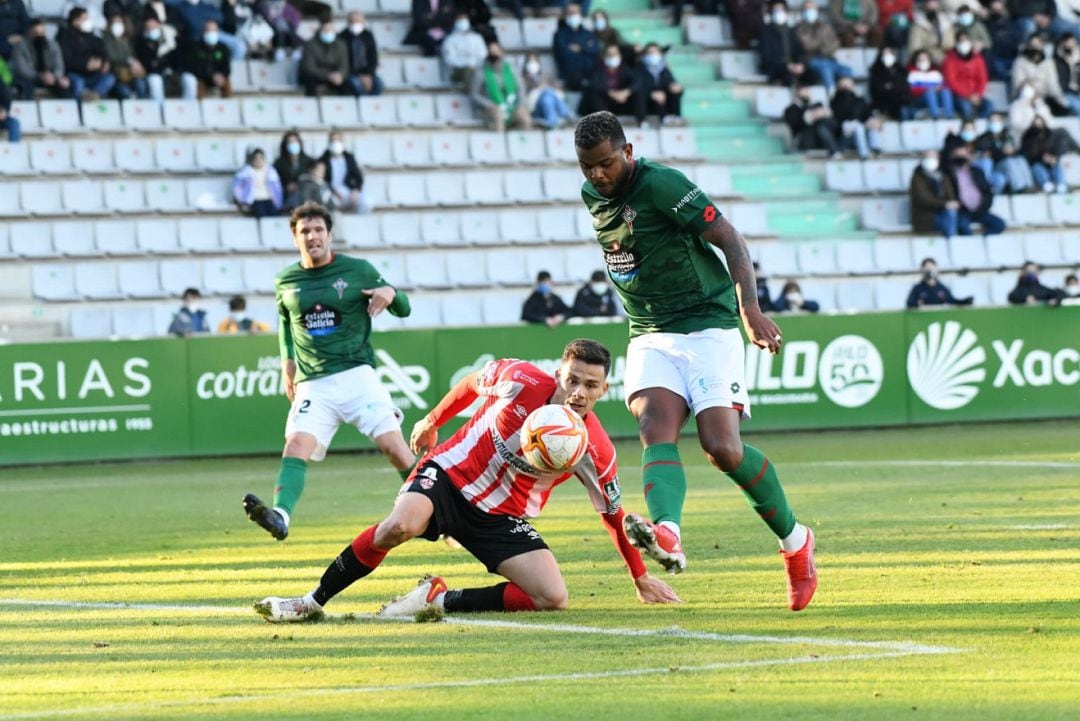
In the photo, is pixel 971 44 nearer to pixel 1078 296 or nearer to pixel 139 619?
pixel 1078 296

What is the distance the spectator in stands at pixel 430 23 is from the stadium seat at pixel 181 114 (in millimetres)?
3852

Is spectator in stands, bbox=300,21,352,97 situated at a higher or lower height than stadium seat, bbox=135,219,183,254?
higher

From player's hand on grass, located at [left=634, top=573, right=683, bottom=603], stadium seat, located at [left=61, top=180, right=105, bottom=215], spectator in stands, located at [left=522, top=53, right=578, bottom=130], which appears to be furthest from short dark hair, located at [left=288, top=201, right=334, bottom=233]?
spectator in stands, located at [left=522, top=53, right=578, bottom=130]

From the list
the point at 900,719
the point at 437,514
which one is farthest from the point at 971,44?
the point at 900,719

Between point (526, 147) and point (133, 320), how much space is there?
22.7ft

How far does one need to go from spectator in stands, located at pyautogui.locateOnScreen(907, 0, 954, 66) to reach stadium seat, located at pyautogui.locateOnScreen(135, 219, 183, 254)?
1262cm

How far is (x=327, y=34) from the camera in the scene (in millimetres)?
26750

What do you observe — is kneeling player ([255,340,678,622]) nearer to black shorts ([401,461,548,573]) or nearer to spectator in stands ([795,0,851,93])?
black shorts ([401,461,548,573])

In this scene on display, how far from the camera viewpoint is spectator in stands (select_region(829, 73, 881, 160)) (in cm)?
2897

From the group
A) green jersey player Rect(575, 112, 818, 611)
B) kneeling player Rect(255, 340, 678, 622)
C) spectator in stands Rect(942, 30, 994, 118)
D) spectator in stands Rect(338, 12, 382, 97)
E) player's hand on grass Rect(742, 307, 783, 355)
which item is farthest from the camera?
spectator in stands Rect(942, 30, 994, 118)

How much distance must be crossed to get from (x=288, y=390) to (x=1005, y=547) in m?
4.94

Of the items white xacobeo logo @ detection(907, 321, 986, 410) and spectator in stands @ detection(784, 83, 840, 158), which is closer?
white xacobeo logo @ detection(907, 321, 986, 410)

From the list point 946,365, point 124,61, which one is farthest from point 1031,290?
point 124,61

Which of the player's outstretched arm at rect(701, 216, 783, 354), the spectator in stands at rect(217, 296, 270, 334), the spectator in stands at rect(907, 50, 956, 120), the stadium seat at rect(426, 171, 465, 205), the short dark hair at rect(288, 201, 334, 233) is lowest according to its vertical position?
the spectator in stands at rect(217, 296, 270, 334)
